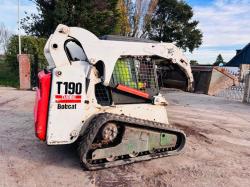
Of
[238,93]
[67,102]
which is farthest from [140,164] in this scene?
[238,93]

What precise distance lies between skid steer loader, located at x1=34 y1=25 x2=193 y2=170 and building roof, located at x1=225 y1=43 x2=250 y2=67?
93.7 feet

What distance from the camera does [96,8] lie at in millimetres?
16531

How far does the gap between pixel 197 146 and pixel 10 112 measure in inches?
201

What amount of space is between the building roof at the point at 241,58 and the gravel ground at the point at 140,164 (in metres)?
25.8

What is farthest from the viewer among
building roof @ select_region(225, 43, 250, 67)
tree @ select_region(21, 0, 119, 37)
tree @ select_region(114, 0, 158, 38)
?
building roof @ select_region(225, 43, 250, 67)

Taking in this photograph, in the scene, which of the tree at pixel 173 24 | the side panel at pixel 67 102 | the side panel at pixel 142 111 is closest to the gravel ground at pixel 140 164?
the side panel at pixel 67 102

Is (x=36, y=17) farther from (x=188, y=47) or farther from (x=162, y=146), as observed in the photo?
(x=188, y=47)

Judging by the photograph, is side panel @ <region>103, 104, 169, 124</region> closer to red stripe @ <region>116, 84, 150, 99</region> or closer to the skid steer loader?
the skid steer loader

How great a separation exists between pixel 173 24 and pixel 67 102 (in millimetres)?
26578

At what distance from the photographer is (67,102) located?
3699 mm

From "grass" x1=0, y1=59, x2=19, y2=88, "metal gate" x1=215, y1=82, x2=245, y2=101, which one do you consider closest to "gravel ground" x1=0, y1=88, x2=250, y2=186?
"metal gate" x1=215, y1=82, x2=245, y2=101

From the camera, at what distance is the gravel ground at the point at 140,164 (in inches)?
142

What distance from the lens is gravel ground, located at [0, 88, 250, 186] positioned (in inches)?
142

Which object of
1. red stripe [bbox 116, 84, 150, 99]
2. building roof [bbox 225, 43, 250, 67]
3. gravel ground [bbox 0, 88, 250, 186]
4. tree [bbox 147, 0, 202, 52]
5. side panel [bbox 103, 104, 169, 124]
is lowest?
gravel ground [bbox 0, 88, 250, 186]
